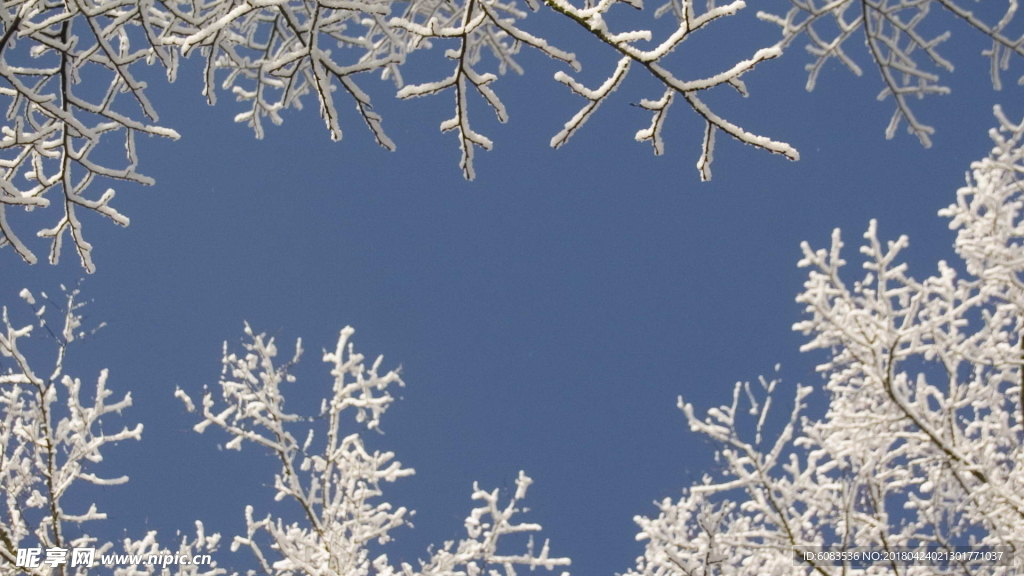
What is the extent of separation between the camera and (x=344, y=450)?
738cm

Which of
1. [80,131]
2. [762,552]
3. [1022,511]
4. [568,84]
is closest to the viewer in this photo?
[568,84]

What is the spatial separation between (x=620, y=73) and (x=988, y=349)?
5073 millimetres

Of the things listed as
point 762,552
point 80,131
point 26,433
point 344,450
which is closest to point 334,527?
point 344,450

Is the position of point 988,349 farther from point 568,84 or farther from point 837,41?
point 568,84

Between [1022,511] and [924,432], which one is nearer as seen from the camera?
[1022,511]

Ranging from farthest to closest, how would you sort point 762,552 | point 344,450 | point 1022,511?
point 344,450 < point 762,552 < point 1022,511

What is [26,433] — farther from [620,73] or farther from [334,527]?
[620,73]

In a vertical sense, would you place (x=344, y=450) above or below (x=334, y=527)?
above

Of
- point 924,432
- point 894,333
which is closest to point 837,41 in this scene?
point 894,333

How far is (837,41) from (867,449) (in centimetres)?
352

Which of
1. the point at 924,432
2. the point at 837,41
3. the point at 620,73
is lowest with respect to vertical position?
the point at 620,73

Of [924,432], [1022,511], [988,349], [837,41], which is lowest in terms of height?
[1022,511]

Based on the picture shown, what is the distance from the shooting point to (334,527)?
6.90 m

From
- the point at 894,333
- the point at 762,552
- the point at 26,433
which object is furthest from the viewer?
the point at 762,552
